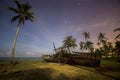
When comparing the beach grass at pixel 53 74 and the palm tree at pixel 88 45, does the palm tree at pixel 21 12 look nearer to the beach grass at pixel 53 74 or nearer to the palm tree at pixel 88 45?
the beach grass at pixel 53 74

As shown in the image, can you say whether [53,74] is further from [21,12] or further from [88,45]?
[88,45]

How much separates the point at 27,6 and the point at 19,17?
138 inches

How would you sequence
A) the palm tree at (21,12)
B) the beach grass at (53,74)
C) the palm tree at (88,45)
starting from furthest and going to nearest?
the palm tree at (88,45) → the palm tree at (21,12) → the beach grass at (53,74)

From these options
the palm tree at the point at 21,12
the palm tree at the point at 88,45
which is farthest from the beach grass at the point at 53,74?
the palm tree at the point at 88,45

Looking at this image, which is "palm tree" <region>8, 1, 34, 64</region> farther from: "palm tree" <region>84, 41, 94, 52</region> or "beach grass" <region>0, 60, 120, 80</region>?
"palm tree" <region>84, 41, 94, 52</region>

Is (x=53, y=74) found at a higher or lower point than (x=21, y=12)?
lower

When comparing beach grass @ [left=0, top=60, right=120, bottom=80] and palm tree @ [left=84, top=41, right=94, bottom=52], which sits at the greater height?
palm tree @ [left=84, top=41, right=94, bottom=52]

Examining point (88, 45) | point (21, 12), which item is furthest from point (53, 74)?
A: point (88, 45)

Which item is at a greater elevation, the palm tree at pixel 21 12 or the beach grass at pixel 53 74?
the palm tree at pixel 21 12

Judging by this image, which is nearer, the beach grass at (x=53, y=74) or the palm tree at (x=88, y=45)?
the beach grass at (x=53, y=74)

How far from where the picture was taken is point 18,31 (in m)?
24.3

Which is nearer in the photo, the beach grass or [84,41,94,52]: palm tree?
the beach grass

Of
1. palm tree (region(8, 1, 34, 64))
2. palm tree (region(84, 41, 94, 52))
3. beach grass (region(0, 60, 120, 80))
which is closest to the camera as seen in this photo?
beach grass (region(0, 60, 120, 80))

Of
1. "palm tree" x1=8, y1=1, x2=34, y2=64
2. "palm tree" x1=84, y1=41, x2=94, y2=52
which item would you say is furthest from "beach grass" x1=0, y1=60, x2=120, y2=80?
"palm tree" x1=84, y1=41, x2=94, y2=52
